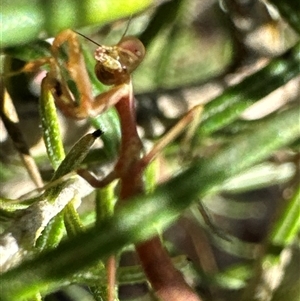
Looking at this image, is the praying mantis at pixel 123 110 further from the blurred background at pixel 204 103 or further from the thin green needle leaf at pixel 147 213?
the thin green needle leaf at pixel 147 213

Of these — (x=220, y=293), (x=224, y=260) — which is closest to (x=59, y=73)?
(x=220, y=293)

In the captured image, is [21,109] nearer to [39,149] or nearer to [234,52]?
[39,149]

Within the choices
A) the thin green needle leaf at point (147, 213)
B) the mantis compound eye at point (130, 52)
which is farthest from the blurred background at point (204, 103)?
the thin green needle leaf at point (147, 213)

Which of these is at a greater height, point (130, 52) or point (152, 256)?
point (130, 52)

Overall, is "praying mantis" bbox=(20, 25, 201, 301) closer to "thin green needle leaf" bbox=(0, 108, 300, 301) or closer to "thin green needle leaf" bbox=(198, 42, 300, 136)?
"thin green needle leaf" bbox=(198, 42, 300, 136)

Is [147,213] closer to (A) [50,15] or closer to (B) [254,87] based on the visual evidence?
(A) [50,15]

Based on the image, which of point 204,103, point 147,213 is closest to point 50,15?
point 147,213

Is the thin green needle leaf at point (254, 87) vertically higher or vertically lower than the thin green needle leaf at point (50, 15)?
lower
